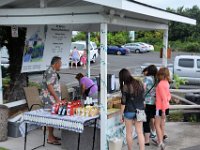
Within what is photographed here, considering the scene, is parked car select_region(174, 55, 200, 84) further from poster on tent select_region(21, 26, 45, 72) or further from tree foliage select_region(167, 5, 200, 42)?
tree foliage select_region(167, 5, 200, 42)

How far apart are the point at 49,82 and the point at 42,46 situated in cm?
198

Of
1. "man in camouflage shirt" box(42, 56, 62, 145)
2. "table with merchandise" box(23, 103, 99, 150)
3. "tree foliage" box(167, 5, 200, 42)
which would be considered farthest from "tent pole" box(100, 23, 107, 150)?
"tree foliage" box(167, 5, 200, 42)

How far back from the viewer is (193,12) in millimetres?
66312

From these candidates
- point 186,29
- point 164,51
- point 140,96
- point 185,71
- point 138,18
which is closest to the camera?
point 140,96

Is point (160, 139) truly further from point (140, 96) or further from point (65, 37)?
point (65, 37)

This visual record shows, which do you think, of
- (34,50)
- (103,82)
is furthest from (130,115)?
(34,50)

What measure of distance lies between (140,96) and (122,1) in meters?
1.82

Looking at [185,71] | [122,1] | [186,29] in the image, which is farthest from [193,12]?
[122,1]

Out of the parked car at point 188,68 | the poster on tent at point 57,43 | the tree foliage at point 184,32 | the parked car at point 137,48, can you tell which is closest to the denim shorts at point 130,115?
the poster on tent at point 57,43

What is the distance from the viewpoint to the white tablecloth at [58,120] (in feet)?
21.0

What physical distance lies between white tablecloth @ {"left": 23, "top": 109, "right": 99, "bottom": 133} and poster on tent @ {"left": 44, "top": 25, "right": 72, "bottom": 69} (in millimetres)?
2759

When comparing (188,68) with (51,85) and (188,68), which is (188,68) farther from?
(51,85)

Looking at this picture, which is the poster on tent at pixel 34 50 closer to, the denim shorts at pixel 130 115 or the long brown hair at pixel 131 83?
the long brown hair at pixel 131 83

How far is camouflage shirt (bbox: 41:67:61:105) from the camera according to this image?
25.0 ft
